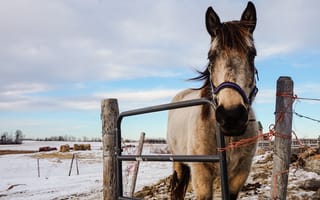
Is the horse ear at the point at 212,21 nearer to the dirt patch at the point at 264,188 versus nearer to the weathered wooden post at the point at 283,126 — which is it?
the weathered wooden post at the point at 283,126

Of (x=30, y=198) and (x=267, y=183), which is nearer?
(x=267, y=183)

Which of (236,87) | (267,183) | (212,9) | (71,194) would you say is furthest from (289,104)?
(71,194)

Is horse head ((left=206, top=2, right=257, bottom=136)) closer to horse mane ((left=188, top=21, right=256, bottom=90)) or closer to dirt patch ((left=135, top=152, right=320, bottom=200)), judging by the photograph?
horse mane ((left=188, top=21, right=256, bottom=90))

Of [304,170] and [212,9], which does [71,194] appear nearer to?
[304,170]

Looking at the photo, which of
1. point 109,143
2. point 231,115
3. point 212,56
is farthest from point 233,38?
point 109,143

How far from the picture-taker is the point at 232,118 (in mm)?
1799

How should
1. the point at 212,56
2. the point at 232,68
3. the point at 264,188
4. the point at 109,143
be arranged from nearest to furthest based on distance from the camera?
the point at 232,68, the point at 212,56, the point at 109,143, the point at 264,188

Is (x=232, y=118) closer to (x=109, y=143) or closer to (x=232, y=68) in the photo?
(x=232, y=68)

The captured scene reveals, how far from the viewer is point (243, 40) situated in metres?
2.17

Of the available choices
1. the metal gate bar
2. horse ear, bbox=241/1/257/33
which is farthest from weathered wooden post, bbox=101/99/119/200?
horse ear, bbox=241/1/257/33

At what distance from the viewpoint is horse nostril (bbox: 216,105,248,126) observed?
5.87 ft

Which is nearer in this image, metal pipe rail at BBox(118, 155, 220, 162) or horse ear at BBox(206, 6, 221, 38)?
metal pipe rail at BBox(118, 155, 220, 162)

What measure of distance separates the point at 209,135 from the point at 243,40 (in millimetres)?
856

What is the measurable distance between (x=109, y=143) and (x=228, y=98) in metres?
1.67
